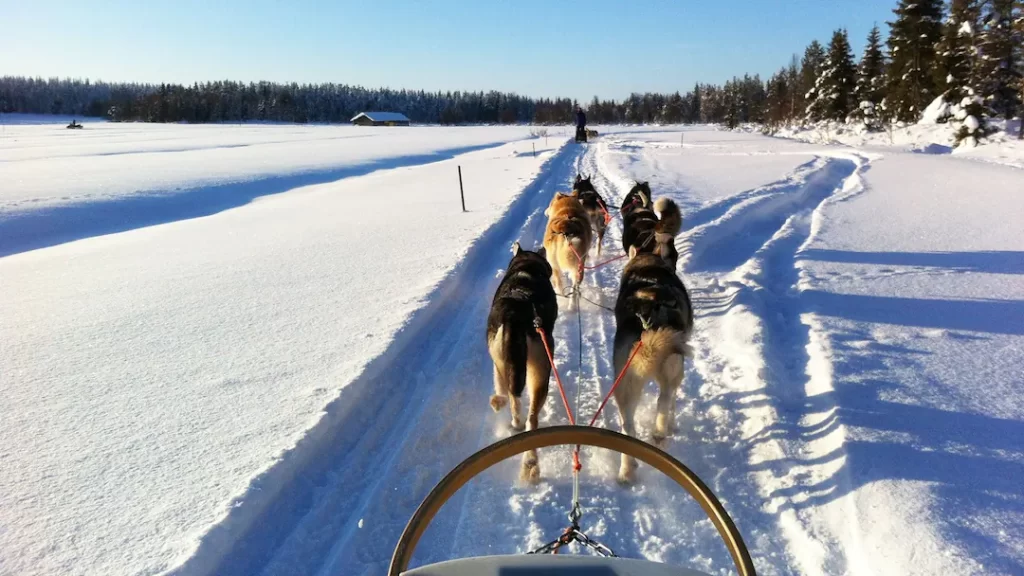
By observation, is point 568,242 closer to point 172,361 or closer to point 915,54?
point 172,361

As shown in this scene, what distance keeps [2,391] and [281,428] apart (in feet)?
7.62

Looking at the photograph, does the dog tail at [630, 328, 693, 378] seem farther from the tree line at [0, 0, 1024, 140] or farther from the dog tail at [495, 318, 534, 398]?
the tree line at [0, 0, 1024, 140]

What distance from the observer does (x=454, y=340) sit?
552cm

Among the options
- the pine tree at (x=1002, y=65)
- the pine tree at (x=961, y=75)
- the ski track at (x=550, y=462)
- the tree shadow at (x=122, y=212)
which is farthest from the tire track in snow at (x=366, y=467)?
the pine tree at (x=1002, y=65)

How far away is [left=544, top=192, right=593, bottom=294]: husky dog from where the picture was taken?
653 cm

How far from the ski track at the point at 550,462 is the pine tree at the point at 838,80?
47.1 m

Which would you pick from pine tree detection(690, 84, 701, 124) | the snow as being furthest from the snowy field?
pine tree detection(690, 84, 701, 124)

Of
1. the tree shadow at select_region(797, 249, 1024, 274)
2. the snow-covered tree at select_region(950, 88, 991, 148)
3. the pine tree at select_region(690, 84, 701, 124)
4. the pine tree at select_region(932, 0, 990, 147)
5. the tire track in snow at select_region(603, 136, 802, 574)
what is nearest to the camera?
the tire track in snow at select_region(603, 136, 802, 574)

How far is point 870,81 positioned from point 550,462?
5067 centimetres

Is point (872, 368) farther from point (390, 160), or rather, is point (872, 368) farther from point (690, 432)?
point (390, 160)

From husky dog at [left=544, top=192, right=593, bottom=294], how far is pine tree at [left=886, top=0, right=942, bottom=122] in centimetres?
3771

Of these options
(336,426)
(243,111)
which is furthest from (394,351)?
(243,111)

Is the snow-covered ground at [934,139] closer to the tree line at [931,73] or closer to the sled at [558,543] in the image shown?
the tree line at [931,73]

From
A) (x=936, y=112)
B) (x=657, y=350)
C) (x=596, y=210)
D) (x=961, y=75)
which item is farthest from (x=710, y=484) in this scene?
(x=936, y=112)
